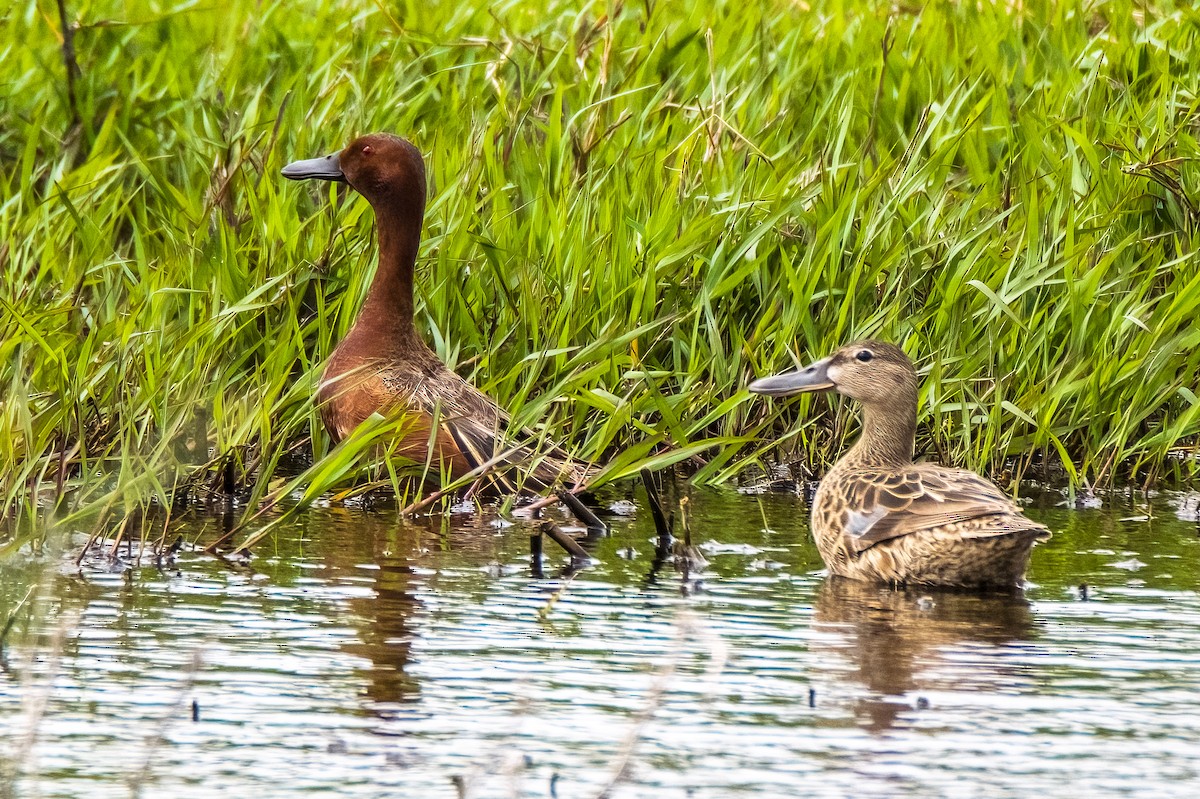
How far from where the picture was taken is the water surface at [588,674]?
151 inches

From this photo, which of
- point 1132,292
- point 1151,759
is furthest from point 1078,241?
point 1151,759

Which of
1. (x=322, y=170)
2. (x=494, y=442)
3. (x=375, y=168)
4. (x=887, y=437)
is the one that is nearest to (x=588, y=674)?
(x=494, y=442)

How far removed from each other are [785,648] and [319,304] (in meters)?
2.95

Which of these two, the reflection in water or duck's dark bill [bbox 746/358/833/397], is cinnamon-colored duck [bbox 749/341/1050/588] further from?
the reflection in water

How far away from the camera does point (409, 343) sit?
7.13 metres

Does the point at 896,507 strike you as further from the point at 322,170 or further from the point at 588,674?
the point at 322,170

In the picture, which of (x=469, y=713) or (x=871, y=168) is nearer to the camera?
(x=469, y=713)

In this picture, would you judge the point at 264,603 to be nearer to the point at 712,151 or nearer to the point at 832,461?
the point at 832,461

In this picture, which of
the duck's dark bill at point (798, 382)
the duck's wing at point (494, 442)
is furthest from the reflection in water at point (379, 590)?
the duck's dark bill at point (798, 382)

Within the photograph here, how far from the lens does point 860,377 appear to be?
6.48 meters

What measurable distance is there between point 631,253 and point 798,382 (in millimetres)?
968

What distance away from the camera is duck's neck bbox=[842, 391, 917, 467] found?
6.58 metres

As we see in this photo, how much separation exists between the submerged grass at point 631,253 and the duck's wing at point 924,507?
0.50 m

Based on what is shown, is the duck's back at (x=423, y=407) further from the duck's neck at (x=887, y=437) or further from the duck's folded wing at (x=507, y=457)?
the duck's neck at (x=887, y=437)
